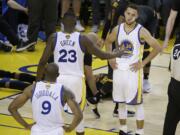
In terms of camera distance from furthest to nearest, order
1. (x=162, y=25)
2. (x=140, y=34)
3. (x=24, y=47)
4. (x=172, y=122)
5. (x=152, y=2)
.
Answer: (x=162, y=25), (x=152, y=2), (x=24, y=47), (x=140, y=34), (x=172, y=122)

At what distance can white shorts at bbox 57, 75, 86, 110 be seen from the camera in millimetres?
5941

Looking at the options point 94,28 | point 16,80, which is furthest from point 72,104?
point 94,28

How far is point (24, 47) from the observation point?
11.8 meters

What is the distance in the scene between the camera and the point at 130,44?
648cm

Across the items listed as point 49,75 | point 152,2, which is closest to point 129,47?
point 49,75

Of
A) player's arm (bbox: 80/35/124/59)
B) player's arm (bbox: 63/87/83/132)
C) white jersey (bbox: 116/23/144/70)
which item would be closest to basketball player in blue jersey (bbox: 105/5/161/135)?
white jersey (bbox: 116/23/144/70)

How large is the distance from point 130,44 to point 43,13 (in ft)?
17.3

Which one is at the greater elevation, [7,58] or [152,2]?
[152,2]

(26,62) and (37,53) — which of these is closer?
(26,62)

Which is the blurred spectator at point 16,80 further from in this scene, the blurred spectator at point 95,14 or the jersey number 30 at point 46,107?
the blurred spectator at point 95,14

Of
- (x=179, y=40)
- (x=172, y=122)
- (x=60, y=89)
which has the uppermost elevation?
(x=179, y=40)

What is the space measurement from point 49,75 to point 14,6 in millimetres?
6819

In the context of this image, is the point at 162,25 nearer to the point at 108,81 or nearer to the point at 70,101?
the point at 108,81

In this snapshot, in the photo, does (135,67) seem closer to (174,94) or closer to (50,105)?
(174,94)
